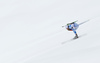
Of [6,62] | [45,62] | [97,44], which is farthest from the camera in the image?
[6,62]

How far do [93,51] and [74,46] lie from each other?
2.62 ft

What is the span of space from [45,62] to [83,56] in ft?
2.63

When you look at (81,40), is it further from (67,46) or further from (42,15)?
(42,15)

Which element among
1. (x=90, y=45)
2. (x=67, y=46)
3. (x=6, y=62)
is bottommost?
(x=90, y=45)

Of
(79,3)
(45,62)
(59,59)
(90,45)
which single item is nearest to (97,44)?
(90,45)

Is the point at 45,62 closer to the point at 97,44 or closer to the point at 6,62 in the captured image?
the point at 97,44

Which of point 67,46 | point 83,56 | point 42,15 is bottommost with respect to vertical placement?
point 83,56

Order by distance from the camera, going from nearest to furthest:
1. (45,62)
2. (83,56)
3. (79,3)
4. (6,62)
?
(83,56), (45,62), (6,62), (79,3)

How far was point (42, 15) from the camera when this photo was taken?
35.5ft

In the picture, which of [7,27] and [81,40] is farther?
[7,27]

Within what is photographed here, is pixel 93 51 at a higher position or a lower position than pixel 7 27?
lower

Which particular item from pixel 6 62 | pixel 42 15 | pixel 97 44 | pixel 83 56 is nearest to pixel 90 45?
pixel 97 44

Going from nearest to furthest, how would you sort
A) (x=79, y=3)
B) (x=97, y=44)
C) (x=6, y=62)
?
(x=97, y=44) → (x=6, y=62) → (x=79, y=3)

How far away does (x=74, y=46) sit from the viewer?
4.26 metres
